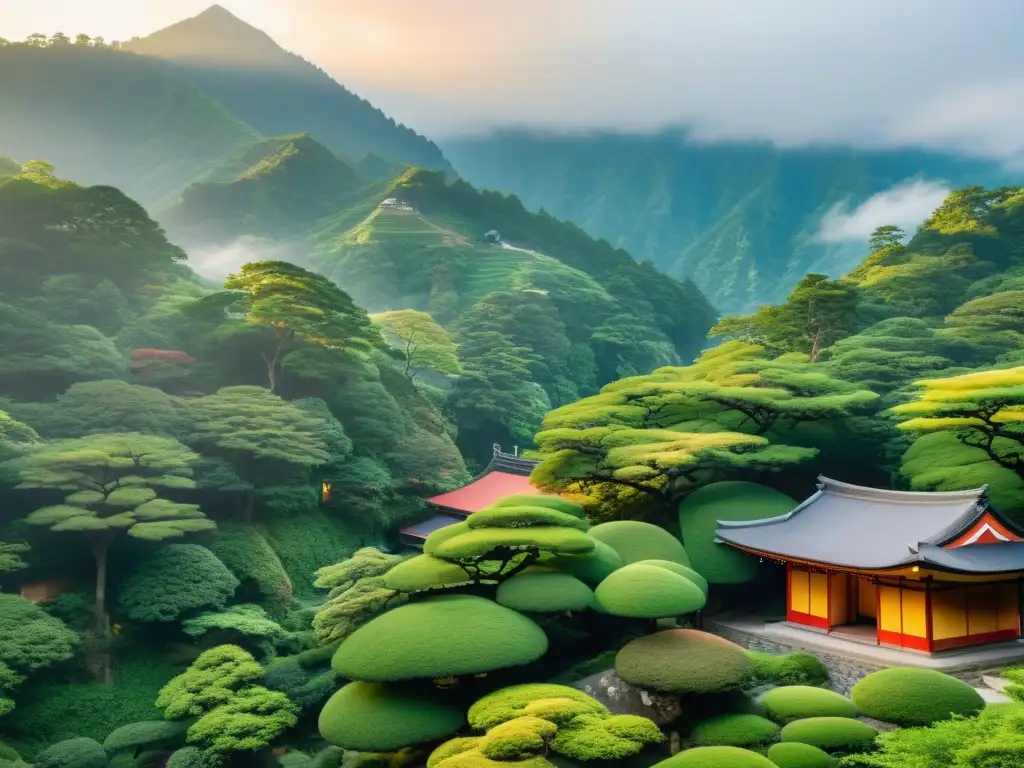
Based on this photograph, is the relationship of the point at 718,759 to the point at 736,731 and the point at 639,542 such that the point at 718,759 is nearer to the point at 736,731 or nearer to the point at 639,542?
the point at 736,731

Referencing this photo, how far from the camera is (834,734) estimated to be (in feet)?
35.2

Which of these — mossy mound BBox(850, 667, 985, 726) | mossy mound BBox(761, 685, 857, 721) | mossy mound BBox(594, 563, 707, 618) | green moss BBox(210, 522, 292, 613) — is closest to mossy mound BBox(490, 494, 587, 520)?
mossy mound BBox(594, 563, 707, 618)

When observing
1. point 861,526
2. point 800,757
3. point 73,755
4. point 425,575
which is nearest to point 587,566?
point 425,575

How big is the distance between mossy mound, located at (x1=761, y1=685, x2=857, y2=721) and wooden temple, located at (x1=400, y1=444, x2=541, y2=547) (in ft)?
49.9

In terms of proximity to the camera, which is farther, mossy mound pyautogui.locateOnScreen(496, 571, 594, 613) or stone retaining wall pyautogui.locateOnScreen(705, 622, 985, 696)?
mossy mound pyautogui.locateOnScreen(496, 571, 594, 613)

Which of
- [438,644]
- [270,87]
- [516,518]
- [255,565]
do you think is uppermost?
[270,87]

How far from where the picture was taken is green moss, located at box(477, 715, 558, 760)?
35.3 ft

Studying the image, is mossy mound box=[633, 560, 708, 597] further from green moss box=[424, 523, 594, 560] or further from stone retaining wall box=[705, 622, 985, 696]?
stone retaining wall box=[705, 622, 985, 696]

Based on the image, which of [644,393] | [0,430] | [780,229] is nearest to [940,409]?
[644,393]

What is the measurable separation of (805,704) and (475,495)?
1778 centimetres

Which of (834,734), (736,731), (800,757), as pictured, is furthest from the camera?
(736,731)

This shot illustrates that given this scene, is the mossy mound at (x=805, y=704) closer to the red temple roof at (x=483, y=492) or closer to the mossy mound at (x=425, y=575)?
the mossy mound at (x=425, y=575)

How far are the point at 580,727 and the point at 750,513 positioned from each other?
8499 mm

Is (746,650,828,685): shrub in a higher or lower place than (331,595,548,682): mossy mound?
lower
